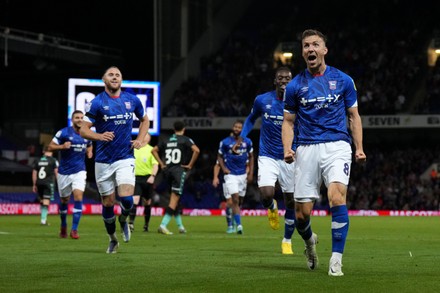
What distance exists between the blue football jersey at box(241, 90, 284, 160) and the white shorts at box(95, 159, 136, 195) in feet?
8.12

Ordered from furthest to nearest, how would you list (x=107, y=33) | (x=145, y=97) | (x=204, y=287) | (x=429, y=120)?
1. (x=107, y=33)
2. (x=429, y=120)
3. (x=145, y=97)
4. (x=204, y=287)

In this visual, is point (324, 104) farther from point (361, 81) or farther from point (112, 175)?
point (361, 81)

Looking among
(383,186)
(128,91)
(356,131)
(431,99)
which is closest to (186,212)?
(128,91)

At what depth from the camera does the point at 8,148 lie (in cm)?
5209

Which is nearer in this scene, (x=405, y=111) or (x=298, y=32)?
(x=405, y=111)

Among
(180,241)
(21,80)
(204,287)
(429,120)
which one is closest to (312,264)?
(204,287)

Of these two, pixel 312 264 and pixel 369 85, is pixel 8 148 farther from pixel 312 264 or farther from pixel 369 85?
pixel 312 264

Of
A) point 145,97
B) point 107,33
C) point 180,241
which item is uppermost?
point 107,33

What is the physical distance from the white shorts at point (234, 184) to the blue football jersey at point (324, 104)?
12.3 m

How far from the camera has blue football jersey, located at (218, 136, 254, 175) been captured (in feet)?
75.5

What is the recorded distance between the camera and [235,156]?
76.0 ft

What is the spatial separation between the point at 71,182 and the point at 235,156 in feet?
17.4

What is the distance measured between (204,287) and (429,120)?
128ft

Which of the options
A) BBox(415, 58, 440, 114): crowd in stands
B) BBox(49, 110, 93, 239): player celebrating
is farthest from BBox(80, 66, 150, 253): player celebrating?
BBox(415, 58, 440, 114): crowd in stands
